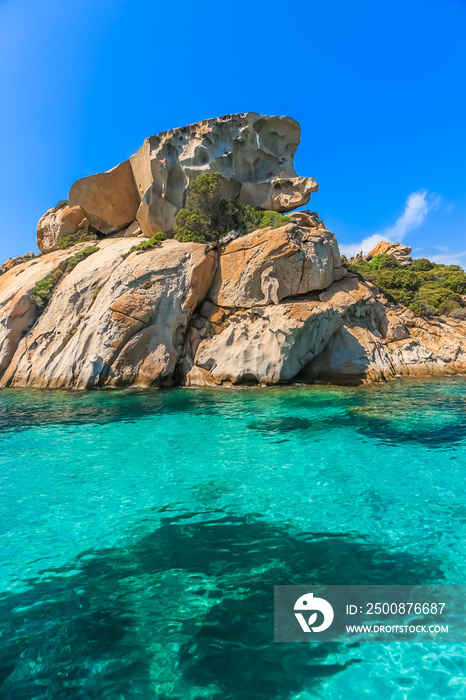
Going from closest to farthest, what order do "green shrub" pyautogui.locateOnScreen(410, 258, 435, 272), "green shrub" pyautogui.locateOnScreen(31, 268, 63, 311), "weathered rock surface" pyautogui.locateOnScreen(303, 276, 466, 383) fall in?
"weathered rock surface" pyautogui.locateOnScreen(303, 276, 466, 383) → "green shrub" pyautogui.locateOnScreen(31, 268, 63, 311) → "green shrub" pyautogui.locateOnScreen(410, 258, 435, 272)

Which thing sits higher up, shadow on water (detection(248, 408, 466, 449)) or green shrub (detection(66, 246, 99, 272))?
green shrub (detection(66, 246, 99, 272))

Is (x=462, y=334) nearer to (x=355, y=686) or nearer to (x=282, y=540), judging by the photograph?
(x=282, y=540)

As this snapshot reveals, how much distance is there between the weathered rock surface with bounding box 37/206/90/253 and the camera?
116ft

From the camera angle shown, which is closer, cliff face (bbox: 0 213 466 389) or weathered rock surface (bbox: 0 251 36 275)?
cliff face (bbox: 0 213 466 389)

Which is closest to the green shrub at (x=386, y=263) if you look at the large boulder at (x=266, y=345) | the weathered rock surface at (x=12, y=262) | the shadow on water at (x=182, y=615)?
the large boulder at (x=266, y=345)

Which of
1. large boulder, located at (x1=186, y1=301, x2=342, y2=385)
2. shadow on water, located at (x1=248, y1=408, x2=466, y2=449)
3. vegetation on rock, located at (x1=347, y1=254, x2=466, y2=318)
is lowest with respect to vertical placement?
shadow on water, located at (x1=248, y1=408, x2=466, y2=449)

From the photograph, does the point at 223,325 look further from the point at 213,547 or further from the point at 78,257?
the point at 213,547

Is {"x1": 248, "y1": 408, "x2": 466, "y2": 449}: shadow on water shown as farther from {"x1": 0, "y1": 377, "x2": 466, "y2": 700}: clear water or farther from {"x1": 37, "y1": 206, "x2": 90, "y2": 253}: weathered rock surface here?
{"x1": 37, "y1": 206, "x2": 90, "y2": 253}: weathered rock surface

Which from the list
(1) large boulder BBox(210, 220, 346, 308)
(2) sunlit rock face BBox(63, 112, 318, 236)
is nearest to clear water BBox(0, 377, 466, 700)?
(1) large boulder BBox(210, 220, 346, 308)

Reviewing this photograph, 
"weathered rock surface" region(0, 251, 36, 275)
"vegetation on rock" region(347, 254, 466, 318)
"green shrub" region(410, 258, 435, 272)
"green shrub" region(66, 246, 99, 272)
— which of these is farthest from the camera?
"green shrub" region(410, 258, 435, 272)

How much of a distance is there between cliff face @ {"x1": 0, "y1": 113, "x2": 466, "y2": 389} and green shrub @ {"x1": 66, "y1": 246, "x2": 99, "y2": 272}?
114 mm

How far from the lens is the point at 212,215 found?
1063 inches

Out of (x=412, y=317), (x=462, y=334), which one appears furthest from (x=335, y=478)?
(x=462, y=334)

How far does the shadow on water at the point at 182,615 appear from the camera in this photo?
12.4ft
